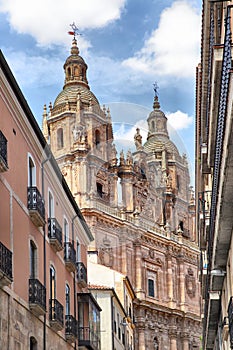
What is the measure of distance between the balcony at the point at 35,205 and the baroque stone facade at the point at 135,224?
99.0ft

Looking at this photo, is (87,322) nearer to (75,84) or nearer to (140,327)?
(140,327)

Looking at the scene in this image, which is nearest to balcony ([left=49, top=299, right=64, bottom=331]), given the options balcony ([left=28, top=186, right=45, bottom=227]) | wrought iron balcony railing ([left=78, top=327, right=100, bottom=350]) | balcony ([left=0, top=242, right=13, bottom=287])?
balcony ([left=28, top=186, right=45, bottom=227])

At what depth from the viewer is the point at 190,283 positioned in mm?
72750

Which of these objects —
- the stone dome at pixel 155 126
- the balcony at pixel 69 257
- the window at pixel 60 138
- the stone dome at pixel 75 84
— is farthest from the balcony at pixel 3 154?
the stone dome at pixel 75 84

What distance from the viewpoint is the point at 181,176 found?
60781 millimetres

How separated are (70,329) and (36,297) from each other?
5909 millimetres

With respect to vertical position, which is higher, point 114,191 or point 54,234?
point 114,191

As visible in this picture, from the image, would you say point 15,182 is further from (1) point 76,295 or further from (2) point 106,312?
(2) point 106,312

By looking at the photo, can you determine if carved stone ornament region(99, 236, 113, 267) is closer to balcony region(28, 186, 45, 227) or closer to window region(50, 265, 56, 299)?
window region(50, 265, 56, 299)

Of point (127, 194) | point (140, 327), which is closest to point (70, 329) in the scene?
point (127, 194)

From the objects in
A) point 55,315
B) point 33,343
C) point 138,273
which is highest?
point 138,273

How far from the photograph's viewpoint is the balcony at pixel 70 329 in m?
26.5

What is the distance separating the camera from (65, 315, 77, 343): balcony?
2652 centimetres

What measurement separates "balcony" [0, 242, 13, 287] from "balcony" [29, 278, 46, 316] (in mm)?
2687
